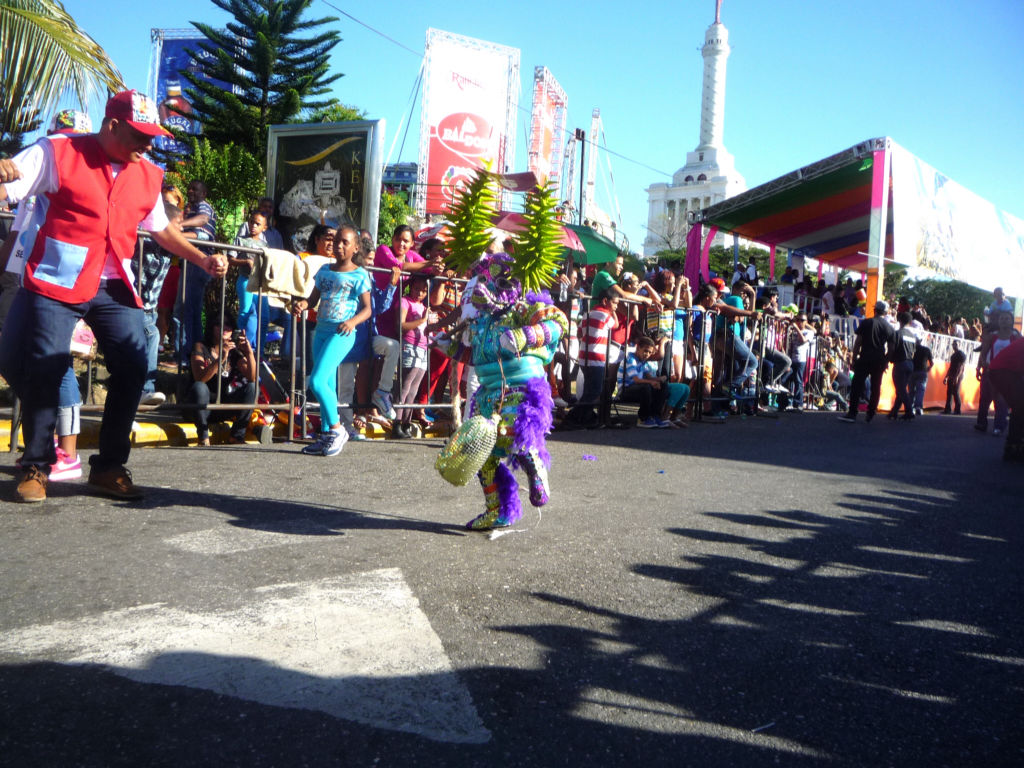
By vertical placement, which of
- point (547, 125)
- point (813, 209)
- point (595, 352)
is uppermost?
point (547, 125)

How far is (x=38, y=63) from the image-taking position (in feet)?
30.9

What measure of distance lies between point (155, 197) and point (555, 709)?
12.0 ft

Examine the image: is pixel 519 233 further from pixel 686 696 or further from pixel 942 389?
pixel 942 389

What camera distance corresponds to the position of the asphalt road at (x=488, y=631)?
2373mm

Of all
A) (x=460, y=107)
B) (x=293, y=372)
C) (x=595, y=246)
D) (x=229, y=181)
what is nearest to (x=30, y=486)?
(x=293, y=372)

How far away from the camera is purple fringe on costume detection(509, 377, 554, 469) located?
4.46 meters

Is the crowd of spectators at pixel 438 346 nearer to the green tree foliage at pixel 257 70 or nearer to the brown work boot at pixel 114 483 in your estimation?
the brown work boot at pixel 114 483

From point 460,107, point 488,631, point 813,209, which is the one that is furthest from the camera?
point 460,107

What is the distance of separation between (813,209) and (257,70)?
18.4 metres

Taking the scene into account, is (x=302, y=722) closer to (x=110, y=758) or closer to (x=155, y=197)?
(x=110, y=758)

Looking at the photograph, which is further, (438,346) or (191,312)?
(191,312)

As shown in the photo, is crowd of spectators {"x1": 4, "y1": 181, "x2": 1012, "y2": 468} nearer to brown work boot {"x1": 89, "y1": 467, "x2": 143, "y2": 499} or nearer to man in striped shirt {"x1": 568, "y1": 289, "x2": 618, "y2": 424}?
man in striped shirt {"x1": 568, "y1": 289, "x2": 618, "y2": 424}

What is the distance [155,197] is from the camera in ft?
15.8

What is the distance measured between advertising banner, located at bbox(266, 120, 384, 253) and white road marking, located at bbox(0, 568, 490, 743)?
9181 mm
